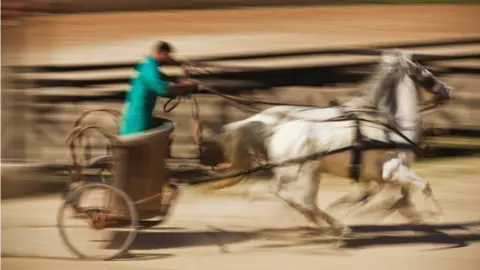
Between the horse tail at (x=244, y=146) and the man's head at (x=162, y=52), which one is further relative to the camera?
the horse tail at (x=244, y=146)

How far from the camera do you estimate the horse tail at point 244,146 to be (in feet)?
15.6

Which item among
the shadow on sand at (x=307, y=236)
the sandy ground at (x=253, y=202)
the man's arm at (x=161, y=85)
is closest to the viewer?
the man's arm at (x=161, y=85)

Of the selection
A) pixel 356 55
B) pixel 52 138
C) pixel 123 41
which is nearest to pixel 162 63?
pixel 123 41

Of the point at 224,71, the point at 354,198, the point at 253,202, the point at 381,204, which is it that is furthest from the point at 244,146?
the point at 381,204

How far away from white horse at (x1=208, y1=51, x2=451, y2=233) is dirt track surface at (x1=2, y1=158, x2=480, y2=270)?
3.3 inches

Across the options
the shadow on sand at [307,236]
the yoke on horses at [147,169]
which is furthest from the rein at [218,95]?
the shadow on sand at [307,236]

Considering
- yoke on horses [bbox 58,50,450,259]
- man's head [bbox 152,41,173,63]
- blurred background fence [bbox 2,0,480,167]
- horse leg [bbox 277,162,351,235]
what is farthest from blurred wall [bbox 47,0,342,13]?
horse leg [bbox 277,162,351,235]

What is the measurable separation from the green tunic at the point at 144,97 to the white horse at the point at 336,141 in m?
0.43

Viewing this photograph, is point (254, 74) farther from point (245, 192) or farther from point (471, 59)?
point (471, 59)

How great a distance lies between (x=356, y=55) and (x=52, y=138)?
5.83ft

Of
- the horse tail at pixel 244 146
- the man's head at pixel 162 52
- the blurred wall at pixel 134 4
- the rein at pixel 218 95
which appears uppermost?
the blurred wall at pixel 134 4

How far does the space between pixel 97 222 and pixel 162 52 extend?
1.01 m

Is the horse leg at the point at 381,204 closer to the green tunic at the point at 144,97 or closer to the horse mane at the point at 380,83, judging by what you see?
the horse mane at the point at 380,83

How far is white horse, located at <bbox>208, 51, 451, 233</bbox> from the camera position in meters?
4.75
